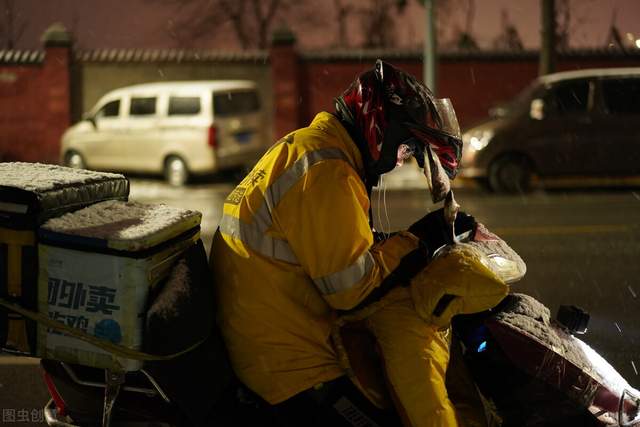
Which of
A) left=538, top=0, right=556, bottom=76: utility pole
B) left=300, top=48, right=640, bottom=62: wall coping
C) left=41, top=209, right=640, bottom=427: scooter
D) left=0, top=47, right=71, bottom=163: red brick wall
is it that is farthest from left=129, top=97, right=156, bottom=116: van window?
left=41, top=209, right=640, bottom=427: scooter

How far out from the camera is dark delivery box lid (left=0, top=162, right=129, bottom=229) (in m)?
2.33

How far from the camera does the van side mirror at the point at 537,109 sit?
1411 cm

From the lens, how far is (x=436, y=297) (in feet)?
8.19

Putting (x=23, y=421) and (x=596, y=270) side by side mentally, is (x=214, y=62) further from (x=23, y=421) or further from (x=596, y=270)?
(x=23, y=421)

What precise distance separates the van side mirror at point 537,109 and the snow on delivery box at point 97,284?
12.4 meters

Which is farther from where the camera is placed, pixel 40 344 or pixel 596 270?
pixel 596 270

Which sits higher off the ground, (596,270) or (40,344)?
(40,344)

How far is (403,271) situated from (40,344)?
1.00 meters

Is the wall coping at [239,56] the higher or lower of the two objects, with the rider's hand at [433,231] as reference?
higher

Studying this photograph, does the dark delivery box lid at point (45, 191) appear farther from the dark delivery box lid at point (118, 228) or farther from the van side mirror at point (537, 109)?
the van side mirror at point (537, 109)

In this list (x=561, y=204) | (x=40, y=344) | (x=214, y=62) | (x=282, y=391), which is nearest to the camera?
(x=40, y=344)

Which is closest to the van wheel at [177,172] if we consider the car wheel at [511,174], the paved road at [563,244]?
the paved road at [563,244]

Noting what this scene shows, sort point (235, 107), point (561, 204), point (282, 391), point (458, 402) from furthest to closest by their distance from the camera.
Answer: point (235, 107) < point (561, 204) < point (458, 402) < point (282, 391)

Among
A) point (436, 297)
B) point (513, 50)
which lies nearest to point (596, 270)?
point (436, 297)
